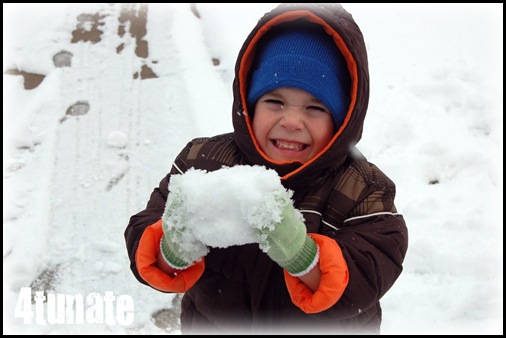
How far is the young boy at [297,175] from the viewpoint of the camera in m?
1.49

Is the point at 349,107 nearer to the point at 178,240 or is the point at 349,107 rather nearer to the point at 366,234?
the point at 366,234

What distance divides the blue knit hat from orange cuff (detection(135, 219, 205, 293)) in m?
0.59

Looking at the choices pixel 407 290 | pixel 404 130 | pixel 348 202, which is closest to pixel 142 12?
pixel 404 130

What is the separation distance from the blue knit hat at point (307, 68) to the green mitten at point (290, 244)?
1.60 feet

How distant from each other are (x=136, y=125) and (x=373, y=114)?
6.20ft

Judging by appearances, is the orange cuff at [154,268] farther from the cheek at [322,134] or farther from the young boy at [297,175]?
the cheek at [322,134]

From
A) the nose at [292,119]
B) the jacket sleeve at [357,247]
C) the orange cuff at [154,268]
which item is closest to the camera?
the jacket sleeve at [357,247]

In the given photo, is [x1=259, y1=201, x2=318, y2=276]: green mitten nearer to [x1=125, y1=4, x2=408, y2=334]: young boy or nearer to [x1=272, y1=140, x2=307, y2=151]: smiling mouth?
[x1=125, y1=4, x2=408, y2=334]: young boy

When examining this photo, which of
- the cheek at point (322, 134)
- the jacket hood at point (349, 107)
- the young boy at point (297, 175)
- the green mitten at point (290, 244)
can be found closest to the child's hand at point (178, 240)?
the young boy at point (297, 175)

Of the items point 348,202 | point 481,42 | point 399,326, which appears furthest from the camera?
point 481,42

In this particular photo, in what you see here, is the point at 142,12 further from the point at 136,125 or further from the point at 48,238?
the point at 48,238

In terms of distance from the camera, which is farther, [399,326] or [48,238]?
[48,238]

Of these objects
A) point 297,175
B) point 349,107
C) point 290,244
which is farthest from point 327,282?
point 349,107

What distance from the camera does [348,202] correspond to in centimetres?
155
